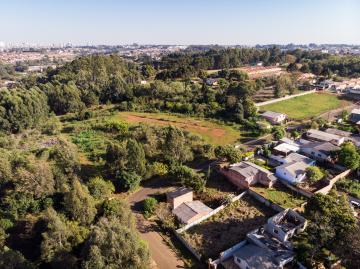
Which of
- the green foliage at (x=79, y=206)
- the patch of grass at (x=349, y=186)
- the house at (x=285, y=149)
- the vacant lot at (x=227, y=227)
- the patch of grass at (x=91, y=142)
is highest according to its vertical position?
the green foliage at (x=79, y=206)

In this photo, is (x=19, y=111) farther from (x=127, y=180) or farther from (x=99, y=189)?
(x=127, y=180)

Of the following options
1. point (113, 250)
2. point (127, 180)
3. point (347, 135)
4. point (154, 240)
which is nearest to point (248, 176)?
point (154, 240)

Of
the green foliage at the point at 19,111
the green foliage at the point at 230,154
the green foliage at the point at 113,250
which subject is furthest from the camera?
the green foliage at the point at 19,111

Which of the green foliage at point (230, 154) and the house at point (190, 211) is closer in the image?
the house at point (190, 211)

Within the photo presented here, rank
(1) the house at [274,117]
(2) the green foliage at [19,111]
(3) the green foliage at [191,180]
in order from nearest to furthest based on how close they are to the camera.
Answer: (3) the green foliage at [191,180]
(2) the green foliage at [19,111]
(1) the house at [274,117]

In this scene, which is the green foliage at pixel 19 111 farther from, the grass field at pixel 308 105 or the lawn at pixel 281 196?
the grass field at pixel 308 105

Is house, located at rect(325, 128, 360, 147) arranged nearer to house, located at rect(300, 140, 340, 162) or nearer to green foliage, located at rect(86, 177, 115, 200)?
house, located at rect(300, 140, 340, 162)

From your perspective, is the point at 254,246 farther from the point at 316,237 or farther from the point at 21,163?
the point at 21,163

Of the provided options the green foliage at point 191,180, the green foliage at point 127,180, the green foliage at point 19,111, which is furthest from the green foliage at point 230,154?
the green foliage at point 19,111
